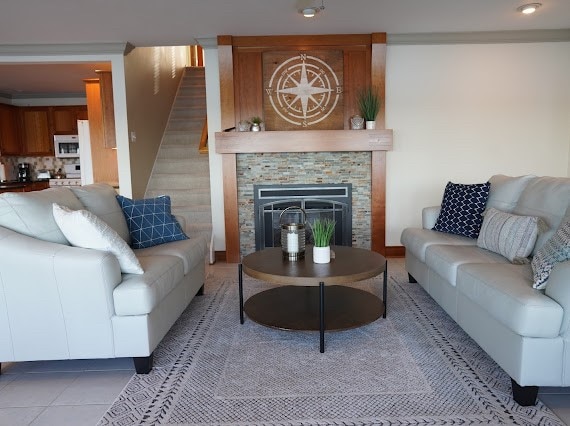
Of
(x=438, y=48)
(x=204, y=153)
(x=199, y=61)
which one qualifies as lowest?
(x=204, y=153)

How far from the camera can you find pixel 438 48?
4809 millimetres

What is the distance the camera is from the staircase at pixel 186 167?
5555 millimetres

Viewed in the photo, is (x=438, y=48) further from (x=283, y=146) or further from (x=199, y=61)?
(x=199, y=61)

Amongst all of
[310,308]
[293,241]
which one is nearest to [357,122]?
[293,241]

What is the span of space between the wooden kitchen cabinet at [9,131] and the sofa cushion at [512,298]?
7.88 meters

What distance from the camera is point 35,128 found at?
26.5 ft

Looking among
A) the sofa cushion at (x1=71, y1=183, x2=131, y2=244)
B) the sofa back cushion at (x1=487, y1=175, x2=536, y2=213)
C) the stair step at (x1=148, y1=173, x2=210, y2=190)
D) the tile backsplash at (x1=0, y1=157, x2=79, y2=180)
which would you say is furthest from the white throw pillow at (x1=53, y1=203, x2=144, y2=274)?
the tile backsplash at (x1=0, y1=157, x2=79, y2=180)

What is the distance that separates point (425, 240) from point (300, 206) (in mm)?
1759

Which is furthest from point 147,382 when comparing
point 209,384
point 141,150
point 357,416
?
point 141,150

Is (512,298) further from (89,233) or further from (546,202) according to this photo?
(89,233)

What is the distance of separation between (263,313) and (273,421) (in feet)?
3.48

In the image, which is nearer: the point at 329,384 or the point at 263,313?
the point at 329,384

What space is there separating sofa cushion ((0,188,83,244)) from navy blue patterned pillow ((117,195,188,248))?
0.82m

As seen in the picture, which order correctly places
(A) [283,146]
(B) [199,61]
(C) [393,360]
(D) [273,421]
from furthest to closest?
(B) [199,61] → (A) [283,146] → (C) [393,360] → (D) [273,421]
